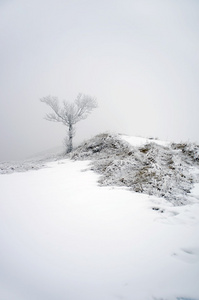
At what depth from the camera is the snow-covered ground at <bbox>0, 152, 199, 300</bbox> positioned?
4.44ft

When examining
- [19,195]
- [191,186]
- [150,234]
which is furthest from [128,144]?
[150,234]

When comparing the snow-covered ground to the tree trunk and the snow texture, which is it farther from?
the tree trunk

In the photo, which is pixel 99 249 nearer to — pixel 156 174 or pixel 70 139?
pixel 156 174

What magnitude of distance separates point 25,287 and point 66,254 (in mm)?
432

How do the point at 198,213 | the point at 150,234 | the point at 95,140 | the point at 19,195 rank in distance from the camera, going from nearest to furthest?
1. the point at 150,234
2. the point at 198,213
3. the point at 19,195
4. the point at 95,140

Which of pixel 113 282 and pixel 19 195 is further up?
pixel 113 282

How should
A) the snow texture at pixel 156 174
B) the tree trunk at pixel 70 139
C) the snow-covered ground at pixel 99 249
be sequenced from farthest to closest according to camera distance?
1. the tree trunk at pixel 70 139
2. the snow texture at pixel 156 174
3. the snow-covered ground at pixel 99 249

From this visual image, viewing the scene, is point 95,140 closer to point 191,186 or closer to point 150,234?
point 191,186

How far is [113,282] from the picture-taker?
1.41 metres

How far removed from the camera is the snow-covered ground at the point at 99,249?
53.2 inches

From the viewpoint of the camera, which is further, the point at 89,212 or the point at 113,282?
the point at 89,212

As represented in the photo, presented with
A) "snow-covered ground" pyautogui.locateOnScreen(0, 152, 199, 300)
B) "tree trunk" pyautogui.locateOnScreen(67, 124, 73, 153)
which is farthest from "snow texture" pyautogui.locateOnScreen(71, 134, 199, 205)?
"tree trunk" pyautogui.locateOnScreen(67, 124, 73, 153)

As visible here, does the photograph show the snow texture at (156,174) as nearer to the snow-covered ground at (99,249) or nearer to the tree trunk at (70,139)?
the snow-covered ground at (99,249)

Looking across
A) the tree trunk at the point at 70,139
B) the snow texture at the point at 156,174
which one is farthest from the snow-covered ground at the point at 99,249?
the tree trunk at the point at 70,139
